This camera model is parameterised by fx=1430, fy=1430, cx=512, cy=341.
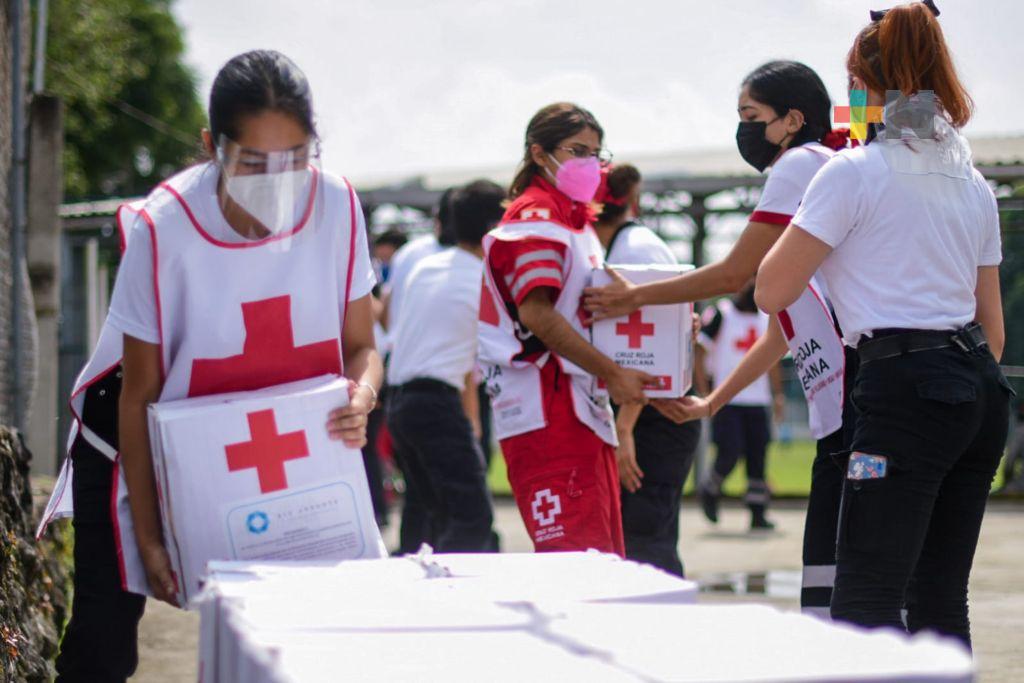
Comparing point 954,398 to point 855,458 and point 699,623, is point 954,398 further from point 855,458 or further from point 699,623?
point 699,623

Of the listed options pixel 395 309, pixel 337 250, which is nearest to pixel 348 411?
pixel 337 250

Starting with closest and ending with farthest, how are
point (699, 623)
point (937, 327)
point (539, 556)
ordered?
1. point (699, 623)
2. point (539, 556)
3. point (937, 327)

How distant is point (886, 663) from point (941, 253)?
173 cm

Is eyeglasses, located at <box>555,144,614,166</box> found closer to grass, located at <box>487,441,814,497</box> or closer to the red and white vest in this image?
the red and white vest

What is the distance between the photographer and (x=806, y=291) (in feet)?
12.8

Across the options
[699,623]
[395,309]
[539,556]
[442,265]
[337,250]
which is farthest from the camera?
[395,309]

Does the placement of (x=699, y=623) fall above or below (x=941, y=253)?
below

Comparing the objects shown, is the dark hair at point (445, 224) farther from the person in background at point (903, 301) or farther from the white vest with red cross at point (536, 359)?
the person in background at point (903, 301)

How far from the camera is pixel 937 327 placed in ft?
10.4

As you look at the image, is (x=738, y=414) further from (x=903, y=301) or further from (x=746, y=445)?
(x=903, y=301)

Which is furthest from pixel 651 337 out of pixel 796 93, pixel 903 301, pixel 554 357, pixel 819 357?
pixel 903 301

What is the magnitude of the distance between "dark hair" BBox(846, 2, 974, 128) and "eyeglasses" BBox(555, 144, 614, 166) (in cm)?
118

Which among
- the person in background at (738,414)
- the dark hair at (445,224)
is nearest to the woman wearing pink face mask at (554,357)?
the dark hair at (445,224)

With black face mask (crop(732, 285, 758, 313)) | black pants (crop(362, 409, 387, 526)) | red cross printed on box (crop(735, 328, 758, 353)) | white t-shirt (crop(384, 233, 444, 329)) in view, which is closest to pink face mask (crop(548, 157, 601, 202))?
white t-shirt (crop(384, 233, 444, 329))
